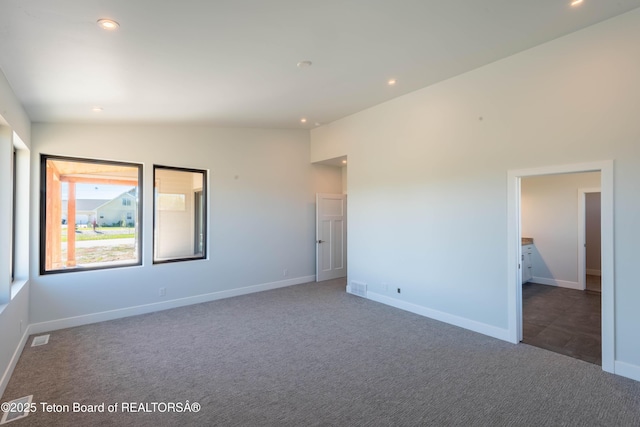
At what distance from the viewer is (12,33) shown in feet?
7.06

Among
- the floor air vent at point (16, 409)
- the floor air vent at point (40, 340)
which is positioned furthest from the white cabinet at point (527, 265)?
the floor air vent at point (40, 340)

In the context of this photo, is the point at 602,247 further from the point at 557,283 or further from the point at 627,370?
the point at 557,283

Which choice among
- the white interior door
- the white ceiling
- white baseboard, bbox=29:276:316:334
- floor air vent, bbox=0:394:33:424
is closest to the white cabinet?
the white interior door

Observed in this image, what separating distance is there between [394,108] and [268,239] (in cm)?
344

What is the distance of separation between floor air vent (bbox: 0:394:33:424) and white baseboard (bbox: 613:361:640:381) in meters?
5.16

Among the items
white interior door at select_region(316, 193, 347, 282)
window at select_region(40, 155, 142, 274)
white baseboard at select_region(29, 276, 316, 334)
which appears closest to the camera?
white baseboard at select_region(29, 276, 316, 334)

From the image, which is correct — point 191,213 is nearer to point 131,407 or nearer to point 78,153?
point 78,153

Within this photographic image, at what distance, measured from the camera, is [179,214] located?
545 cm

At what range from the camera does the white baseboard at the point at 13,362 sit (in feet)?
8.89

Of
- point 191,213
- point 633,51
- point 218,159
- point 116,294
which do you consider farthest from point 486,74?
point 116,294

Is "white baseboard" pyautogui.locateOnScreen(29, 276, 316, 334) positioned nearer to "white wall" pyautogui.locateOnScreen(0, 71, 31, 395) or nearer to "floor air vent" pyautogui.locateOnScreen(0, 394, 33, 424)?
"white wall" pyautogui.locateOnScreen(0, 71, 31, 395)

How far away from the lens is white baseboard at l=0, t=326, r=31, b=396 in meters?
2.71

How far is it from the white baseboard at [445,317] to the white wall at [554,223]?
10.9 ft

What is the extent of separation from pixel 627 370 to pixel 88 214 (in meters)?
6.71
